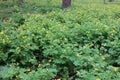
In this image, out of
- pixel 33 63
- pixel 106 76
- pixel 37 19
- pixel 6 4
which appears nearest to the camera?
pixel 106 76

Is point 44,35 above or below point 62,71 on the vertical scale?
above

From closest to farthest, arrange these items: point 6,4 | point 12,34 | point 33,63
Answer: point 33,63
point 12,34
point 6,4

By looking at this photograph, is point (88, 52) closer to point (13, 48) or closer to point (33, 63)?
point (33, 63)

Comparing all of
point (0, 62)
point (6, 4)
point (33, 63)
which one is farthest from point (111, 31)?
point (6, 4)

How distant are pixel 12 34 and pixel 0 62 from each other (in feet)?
3.63

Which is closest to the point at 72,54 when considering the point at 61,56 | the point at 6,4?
the point at 61,56

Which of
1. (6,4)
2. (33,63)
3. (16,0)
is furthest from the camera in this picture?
(16,0)

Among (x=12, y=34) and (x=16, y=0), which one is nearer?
(x=12, y=34)

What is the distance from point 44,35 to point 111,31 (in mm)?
1847

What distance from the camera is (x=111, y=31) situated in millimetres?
7355

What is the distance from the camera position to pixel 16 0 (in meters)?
21.1

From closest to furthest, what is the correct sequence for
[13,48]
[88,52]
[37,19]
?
[88,52] < [13,48] < [37,19]

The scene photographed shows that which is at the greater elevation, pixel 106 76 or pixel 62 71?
pixel 106 76

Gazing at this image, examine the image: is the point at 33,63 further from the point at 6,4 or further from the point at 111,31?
the point at 6,4
